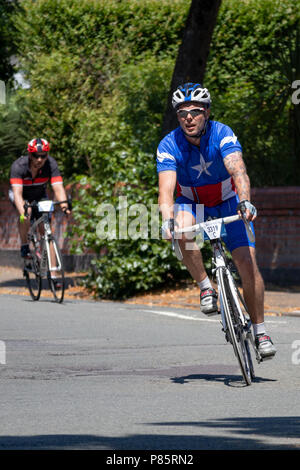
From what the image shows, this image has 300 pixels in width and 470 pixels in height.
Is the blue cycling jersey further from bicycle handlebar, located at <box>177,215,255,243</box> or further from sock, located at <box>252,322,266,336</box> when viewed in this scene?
sock, located at <box>252,322,266,336</box>

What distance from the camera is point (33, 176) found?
13.7 meters

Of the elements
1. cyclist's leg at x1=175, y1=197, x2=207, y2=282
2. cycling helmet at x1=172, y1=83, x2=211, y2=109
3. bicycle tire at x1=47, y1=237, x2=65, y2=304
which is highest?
cycling helmet at x1=172, y1=83, x2=211, y2=109

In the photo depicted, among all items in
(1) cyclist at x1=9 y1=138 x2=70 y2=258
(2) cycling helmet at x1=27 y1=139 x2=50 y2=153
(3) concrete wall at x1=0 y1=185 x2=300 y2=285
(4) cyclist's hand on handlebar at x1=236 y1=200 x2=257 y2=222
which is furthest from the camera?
(3) concrete wall at x1=0 y1=185 x2=300 y2=285

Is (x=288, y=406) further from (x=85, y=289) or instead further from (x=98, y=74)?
(x=98, y=74)

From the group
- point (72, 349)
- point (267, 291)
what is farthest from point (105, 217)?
point (72, 349)

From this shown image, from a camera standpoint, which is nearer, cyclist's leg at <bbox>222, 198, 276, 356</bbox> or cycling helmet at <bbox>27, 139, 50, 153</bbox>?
cyclist's leg at <bbox>222, 198, 276, 356</bbox>

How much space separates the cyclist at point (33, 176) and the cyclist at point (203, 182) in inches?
237

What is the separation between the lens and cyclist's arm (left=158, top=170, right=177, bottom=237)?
7.29 m

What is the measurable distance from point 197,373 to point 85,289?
26.9 ft

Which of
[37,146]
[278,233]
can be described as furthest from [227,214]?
[278,233]

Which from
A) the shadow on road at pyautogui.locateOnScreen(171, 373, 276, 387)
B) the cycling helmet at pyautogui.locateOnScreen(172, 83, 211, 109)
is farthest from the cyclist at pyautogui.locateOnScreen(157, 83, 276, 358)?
the shadow on road at pyautogui.locateOnScreen(171, 373, 276, 387)

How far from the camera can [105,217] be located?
48.3 ft

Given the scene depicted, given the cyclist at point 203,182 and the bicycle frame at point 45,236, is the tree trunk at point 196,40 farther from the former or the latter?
the cyclist at point 203,182

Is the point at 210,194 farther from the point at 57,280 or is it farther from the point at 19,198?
the point at 57,280
